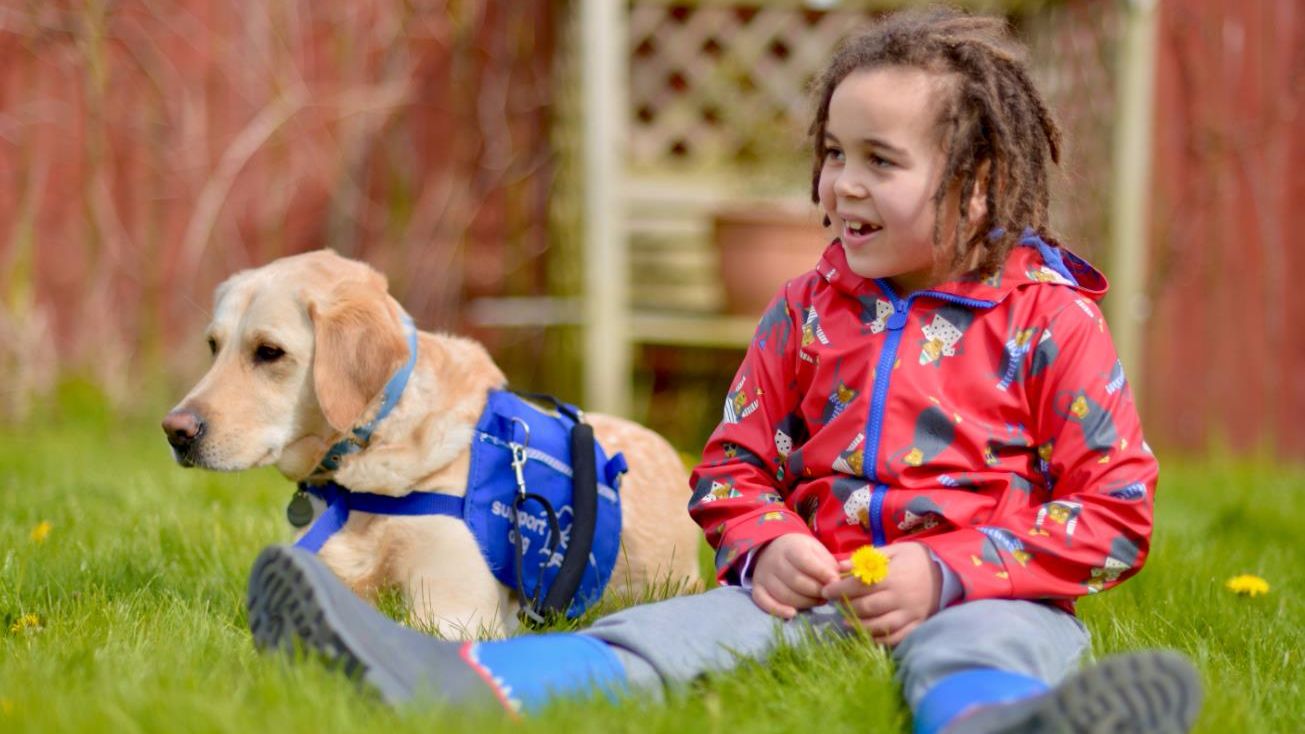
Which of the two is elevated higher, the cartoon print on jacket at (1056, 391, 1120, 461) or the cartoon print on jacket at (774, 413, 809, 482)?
the cartoon print on jacket at (1056, 391, 1120, 461)

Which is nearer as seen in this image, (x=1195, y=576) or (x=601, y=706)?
(x=601, y=706)

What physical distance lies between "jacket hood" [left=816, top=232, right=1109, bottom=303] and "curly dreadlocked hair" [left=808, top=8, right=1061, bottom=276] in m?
0.03

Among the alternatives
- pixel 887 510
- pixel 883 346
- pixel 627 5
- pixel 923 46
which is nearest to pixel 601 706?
pixel 887 510

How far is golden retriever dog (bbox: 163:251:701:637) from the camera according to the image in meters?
2.87

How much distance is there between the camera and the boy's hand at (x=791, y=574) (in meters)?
2.46

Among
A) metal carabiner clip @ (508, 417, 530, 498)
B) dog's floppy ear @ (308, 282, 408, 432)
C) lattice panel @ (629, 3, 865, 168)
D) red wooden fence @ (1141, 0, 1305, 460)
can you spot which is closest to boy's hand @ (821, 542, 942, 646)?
metal carabiner clip @ (508, 417, 530, 498)

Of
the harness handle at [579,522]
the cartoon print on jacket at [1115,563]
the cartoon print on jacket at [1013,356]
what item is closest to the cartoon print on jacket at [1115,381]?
the cartoon print on jacket at [1013,356]

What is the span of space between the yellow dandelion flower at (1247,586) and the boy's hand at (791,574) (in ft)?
4.52

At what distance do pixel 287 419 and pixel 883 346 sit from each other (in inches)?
51.3

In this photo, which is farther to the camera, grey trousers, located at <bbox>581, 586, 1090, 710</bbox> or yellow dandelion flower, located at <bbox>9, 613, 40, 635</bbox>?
yellow dandelion flower, located at <bbox>9, 613, 40, 635</bbox>

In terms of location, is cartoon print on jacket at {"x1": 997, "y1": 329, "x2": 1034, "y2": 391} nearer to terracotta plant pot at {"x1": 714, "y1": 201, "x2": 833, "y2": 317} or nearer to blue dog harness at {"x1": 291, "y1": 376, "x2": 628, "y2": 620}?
blue dog harness at {"x1": 291, "y1": 376, "x2": 628, "y2": 620}

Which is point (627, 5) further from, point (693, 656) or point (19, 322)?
point (693, 656)

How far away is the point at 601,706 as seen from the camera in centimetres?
215

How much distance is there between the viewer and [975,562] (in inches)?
94.0
